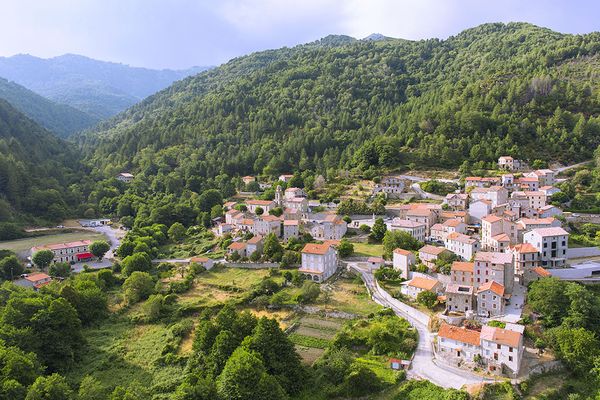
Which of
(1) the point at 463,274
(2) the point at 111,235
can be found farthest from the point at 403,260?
(2) the point at 111,235

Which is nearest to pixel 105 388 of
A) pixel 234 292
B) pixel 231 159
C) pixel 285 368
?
pixel 285 368

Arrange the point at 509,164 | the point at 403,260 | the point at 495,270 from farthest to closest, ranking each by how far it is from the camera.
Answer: the point at 509,164 < the point at 403,260 < the point at 495,270

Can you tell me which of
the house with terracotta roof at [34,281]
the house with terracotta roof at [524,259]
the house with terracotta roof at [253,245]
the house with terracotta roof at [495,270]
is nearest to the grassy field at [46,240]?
the house with terracotta roof at [34,281]

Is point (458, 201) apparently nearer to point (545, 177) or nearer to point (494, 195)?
point (494, 195)

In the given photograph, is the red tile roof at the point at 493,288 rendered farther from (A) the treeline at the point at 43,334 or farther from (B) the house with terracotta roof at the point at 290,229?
(A) the treeline at the point at 43,334

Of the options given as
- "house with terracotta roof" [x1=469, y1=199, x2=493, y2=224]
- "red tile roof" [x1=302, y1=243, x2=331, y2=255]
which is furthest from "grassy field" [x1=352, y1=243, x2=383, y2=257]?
"house with terracotta roof" [x1=469, y1=199, x2=493, y2=224]

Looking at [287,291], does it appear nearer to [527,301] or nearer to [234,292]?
[234,292]
